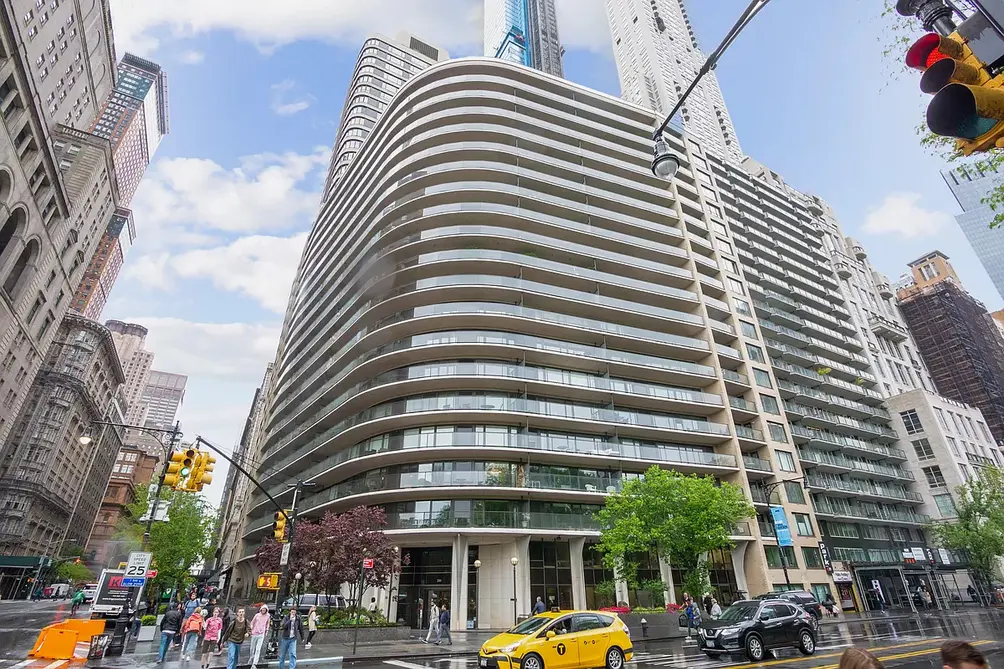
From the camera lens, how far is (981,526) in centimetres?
4622

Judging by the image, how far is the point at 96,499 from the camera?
117625mm

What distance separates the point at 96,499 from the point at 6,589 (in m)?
57.9

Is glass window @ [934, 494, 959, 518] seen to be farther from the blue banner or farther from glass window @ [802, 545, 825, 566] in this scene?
the blue banner

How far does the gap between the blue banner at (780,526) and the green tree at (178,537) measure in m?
58.5

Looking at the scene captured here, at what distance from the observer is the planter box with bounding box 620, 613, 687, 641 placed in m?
24.3

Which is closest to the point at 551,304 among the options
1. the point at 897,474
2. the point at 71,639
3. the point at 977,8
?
the point at 71,639

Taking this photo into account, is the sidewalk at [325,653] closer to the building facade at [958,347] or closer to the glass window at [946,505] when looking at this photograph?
the glass window at [946,505]

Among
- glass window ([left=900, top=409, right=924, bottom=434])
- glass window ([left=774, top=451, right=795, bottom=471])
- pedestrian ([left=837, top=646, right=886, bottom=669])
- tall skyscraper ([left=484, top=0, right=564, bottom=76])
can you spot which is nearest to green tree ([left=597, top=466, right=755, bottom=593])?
glass window ([left=774, top=451, right=795, bottom=471])

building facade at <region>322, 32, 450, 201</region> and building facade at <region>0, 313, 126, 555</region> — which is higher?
building facade at <region>322, 32, 450, 201</region>

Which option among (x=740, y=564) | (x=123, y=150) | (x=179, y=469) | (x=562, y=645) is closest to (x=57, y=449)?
(x=179, y=469)

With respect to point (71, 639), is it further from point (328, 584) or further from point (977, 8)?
point (977, 8)

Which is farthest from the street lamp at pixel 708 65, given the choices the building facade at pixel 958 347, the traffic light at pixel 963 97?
the building facade at pixel 958 347

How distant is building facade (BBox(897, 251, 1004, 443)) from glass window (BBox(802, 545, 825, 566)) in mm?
49497

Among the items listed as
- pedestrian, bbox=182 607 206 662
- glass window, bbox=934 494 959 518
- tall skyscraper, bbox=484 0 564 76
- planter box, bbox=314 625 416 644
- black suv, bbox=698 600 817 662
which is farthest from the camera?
tall skyscraper, bbox=484 0 564 76
